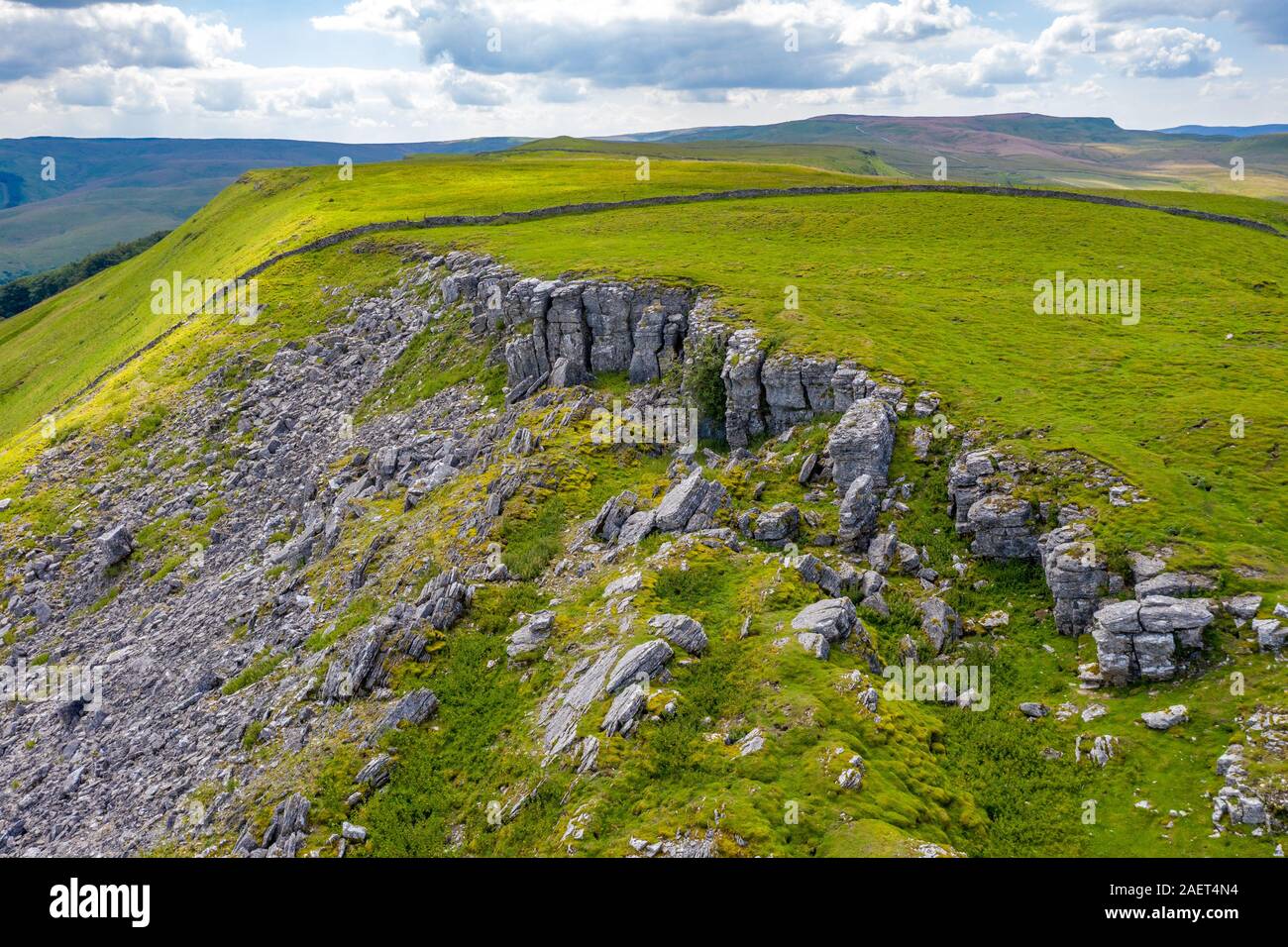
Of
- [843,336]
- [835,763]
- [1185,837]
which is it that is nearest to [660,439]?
[843,336]

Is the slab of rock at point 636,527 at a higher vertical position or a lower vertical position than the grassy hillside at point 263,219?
lower

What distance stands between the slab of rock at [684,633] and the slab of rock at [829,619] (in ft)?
10.7

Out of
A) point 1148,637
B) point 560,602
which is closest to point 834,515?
point 1148,637

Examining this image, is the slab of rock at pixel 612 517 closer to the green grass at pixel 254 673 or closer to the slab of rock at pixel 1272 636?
the green grass at pixel 254 673

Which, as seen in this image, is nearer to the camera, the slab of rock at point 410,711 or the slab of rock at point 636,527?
the slab of rock at point 410,711

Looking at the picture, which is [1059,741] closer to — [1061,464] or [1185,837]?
[1185,837]

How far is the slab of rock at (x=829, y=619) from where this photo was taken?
25234 mm

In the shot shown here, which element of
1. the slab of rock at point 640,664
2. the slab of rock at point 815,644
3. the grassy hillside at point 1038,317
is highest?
the grassy hillside at point 1038,317

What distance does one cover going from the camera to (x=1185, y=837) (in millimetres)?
18875

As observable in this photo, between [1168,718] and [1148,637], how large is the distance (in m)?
2.80

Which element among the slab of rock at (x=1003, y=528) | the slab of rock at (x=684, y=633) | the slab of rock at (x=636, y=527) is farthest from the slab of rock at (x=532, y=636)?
the slab of rock at (x=1003, y=528)

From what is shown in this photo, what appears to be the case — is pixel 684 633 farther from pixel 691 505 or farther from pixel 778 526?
pixel 691 505

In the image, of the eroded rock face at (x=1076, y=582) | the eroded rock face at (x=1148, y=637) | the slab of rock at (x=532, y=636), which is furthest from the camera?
the slab of rock at (x=532, y=636)

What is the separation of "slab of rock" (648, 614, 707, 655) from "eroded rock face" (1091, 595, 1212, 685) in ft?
42.3
